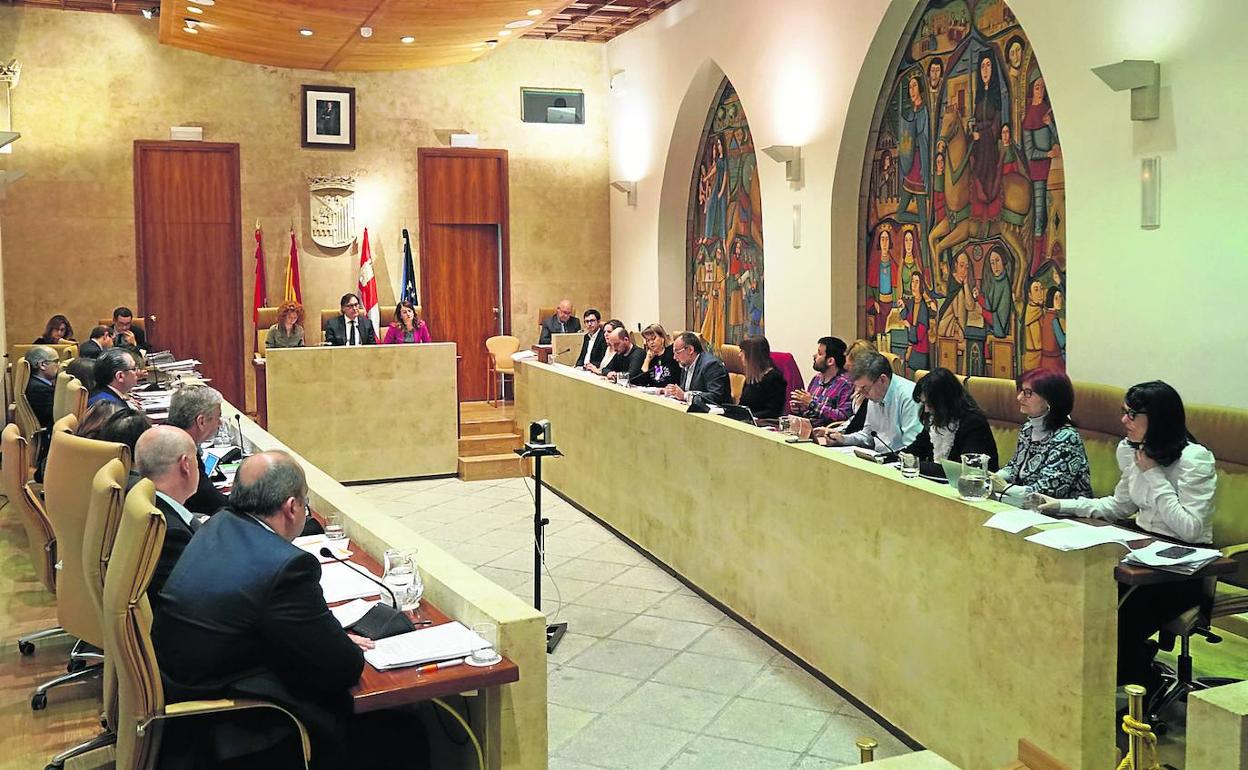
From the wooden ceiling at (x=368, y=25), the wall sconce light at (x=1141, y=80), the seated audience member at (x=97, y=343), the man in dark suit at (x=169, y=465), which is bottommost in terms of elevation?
the man in dark suit at (x=169, y=465)

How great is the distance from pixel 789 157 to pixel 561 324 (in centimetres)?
389

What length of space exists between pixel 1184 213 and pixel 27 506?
583cm

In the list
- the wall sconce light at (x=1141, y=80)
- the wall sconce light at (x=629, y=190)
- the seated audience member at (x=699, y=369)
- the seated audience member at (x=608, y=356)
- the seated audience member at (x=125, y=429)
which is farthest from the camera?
the wall sconce light at (x=629, y=190)

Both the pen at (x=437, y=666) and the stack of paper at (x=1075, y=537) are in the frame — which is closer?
the pen at (x=437, y=666)

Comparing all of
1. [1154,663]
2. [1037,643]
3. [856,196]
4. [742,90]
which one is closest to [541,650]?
[1037,643]

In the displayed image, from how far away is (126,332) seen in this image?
10.9 meters

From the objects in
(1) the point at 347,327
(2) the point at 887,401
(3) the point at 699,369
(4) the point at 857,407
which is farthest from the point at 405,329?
(2) the point at 887,401

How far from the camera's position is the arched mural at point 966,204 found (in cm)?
734

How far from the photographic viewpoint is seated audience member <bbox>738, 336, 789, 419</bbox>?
24.6 ft

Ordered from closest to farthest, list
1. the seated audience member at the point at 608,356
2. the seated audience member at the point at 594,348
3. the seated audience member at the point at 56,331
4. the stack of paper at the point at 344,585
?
1. the stack of paper at the point at 344,585
2. the seated audience member at the point at 608,356
3. the seated audience member at the point at 594,348
4. the seated audience member at the point at 56,331

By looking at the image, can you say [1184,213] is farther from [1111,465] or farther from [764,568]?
[764,568]

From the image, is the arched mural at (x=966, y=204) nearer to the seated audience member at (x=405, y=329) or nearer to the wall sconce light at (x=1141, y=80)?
the wall sconce light at (x=1141, y=80)

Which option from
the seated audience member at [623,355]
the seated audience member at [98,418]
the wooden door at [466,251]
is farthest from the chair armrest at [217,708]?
the wooden door at [466,251]

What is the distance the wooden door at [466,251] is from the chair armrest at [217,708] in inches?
428
